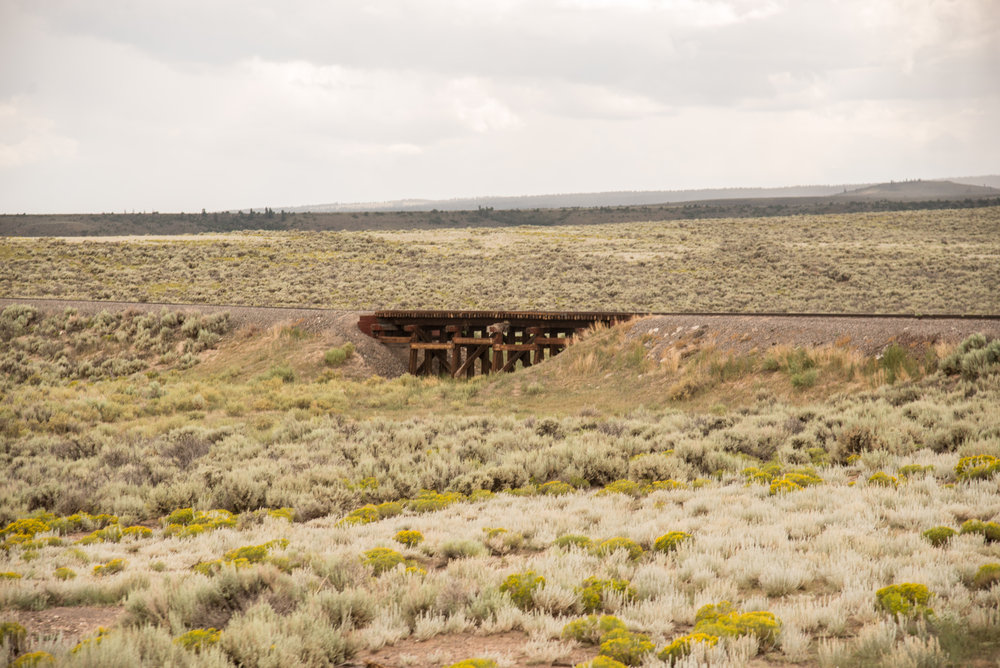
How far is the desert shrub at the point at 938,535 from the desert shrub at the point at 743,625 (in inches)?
89.2

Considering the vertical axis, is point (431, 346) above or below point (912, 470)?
below

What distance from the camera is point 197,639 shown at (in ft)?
15.7

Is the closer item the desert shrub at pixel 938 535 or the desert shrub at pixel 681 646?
the desert shrub at pixel 681 646

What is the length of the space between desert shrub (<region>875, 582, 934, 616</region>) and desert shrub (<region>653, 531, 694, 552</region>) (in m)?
1.93

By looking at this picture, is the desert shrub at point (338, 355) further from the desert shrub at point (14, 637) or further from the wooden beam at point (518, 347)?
the desert shrub at point (14, 637)

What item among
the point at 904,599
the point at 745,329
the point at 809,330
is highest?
the point at 809,330

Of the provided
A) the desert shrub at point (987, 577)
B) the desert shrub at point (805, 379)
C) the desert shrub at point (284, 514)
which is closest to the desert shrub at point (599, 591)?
the desert shrub at point (987, 577)

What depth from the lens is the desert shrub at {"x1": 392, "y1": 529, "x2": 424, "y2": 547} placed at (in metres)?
7.42

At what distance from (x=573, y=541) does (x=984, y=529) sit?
3.60 meters

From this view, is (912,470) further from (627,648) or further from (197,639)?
(197,639)

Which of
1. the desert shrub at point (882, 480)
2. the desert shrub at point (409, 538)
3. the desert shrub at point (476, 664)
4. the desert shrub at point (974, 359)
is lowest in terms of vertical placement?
the desert shrub at point (409, 538)

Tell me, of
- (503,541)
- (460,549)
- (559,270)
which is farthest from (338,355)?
(559,270)

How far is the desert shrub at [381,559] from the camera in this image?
650 centimetres

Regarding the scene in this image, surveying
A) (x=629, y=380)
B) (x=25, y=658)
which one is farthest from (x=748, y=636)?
(x=629, y=380)
